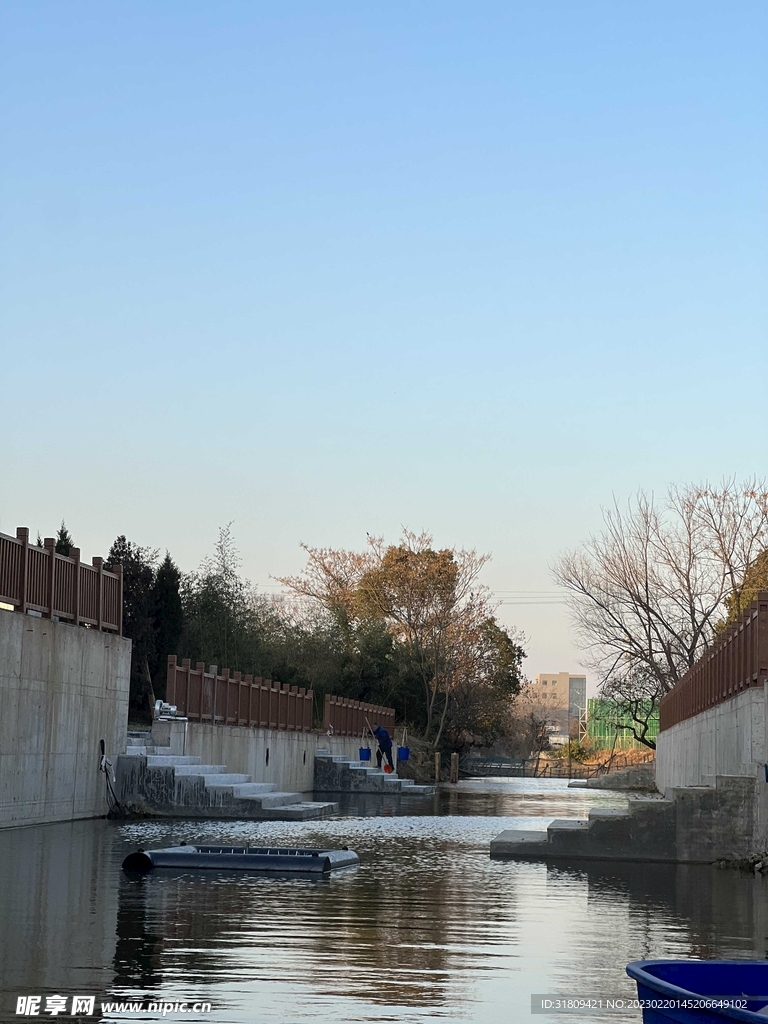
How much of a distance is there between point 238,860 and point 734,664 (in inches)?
365

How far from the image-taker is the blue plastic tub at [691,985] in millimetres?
4543

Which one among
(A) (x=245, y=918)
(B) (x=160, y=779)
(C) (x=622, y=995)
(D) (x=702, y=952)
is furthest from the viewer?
(B) (x=160, y=779)

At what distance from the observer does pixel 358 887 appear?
1198 cm

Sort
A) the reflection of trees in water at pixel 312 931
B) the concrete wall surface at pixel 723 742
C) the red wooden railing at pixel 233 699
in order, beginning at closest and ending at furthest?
the reflection of trees in water at pixel 312 931 → the concrete wall surface at pixel 723 742 → the red wooden railing at pixel 233 699

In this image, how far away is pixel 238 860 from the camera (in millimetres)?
13195

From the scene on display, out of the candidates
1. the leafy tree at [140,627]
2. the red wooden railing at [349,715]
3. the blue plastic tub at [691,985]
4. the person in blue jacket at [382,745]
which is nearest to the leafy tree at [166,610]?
the leafy tree at [140,627]

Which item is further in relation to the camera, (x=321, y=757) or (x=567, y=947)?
(x=321, y=757)

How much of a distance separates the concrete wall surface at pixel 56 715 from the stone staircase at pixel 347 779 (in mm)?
15585

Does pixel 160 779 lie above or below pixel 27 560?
below

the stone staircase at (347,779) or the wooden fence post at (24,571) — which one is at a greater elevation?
the wooden fence post at (24,571)

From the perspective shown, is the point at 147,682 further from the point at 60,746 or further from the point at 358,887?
the point at 358,887

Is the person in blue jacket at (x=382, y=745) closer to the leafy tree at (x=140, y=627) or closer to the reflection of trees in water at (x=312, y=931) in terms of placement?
the leafy tree at (x=140, y=627)

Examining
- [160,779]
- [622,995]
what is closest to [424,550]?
[160,779]

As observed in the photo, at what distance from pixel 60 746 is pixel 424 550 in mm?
44786
